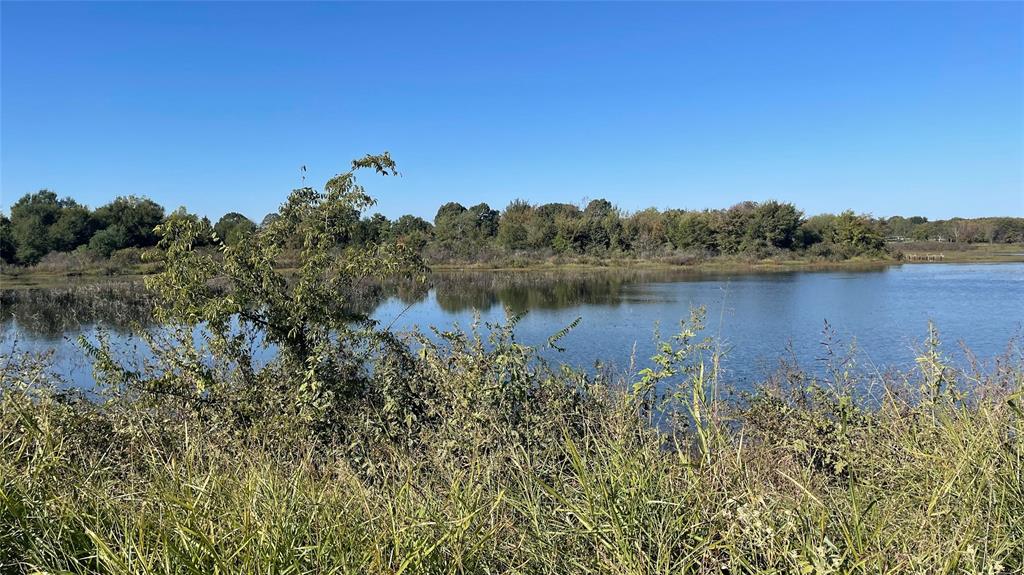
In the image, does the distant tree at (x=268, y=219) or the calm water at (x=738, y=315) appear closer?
the distant tree at (x=268, y=219)

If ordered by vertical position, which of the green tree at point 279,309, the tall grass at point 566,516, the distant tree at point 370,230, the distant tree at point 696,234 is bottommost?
the tall grass at point 566,516

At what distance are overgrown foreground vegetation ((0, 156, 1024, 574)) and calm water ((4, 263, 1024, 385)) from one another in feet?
3.56

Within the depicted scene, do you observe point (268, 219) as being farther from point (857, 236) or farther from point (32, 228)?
point (857, 236)

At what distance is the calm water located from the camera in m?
12.3

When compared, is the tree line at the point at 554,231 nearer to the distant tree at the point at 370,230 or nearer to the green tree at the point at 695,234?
the green tree at the point at 695,234

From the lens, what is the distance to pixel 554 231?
60.3m

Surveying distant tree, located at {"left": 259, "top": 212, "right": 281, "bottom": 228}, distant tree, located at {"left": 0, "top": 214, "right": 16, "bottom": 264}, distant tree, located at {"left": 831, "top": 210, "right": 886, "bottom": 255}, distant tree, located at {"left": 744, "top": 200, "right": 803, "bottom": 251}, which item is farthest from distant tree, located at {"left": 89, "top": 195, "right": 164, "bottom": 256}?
distant tree, located at {"left": 831, "top": 210, "right": 886, "bottom": 255}

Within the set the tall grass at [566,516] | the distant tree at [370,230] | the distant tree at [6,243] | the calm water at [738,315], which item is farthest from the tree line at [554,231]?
the tall grass at [566,516]

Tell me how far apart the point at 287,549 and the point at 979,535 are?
298 centimetres

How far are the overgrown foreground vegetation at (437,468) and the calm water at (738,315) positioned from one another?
3.56 feet

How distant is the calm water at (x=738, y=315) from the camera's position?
1234 cm

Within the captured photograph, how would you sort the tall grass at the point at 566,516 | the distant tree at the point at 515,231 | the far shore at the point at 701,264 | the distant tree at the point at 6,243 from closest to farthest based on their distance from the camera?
the tall grass at the point at 566,516 → the distant tree at the point at 6,243 → the far shore at the point at 701,264 → the distant tree at the point at 515,231

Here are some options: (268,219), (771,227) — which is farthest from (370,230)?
(771,227)

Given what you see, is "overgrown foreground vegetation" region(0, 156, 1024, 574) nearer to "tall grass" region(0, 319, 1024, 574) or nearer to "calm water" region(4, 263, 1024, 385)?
"tall grass" region(0, 319, 1024, 574)
